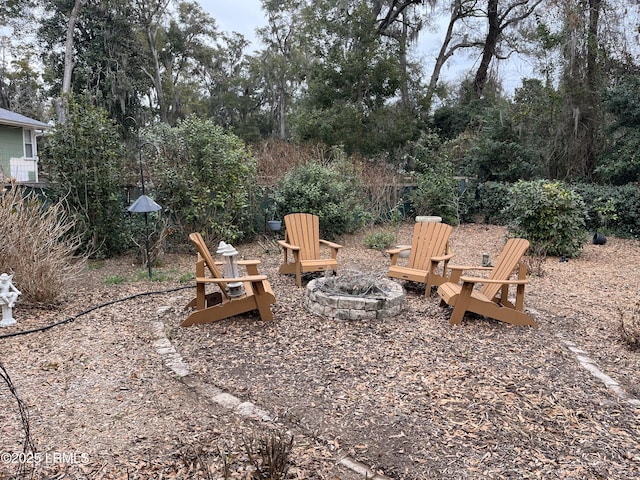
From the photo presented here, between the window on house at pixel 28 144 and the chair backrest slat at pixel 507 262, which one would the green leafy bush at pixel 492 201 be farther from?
the window on house at pixel 28 144

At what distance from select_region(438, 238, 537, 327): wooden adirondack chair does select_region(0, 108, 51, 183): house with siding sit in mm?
13145

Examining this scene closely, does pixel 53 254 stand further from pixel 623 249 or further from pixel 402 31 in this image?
pixel 402 31

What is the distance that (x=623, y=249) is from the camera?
7.28 meters

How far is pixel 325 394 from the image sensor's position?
2.56 m

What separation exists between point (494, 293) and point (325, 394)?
80.0 inches

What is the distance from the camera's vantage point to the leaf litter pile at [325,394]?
1.96 metres

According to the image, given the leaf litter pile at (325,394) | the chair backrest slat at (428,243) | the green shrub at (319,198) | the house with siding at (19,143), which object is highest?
the house with siding at (19,143)

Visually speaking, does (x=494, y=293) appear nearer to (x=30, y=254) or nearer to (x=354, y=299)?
(x=354, y=299)

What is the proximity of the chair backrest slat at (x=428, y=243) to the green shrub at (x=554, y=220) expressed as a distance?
2475 mm

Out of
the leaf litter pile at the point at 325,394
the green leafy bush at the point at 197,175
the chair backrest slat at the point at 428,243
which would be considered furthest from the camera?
the green leafy bush at the point at 197,175

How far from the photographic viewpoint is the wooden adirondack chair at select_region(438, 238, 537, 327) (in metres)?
3.62

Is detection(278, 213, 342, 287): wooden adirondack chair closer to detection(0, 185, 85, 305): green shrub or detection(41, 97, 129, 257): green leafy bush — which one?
detection(0, 185, 85, 305): green shrub

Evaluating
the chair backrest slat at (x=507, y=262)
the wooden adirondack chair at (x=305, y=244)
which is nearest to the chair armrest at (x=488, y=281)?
the chair backrest slat at (x=507, y=262)

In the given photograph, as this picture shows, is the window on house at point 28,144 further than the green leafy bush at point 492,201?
Yes
